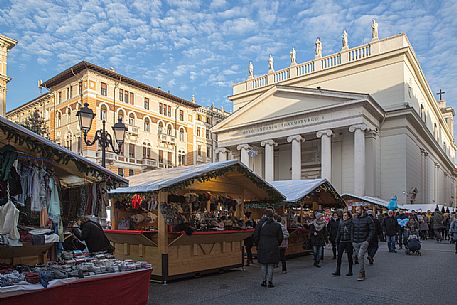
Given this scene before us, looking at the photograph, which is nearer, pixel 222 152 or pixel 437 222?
pixel 437 222

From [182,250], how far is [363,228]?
4694 mm

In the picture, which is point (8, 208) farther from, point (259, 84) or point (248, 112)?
point (259, 84)

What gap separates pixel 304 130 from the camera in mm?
35562

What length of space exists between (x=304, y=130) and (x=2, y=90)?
29.2 meters

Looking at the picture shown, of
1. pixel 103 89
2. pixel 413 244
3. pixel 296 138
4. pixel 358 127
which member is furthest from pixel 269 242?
pixel 103 89

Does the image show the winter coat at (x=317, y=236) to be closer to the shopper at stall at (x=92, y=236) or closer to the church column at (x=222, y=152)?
the shopper at stall at (x=92, y=236)

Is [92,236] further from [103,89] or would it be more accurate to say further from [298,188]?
[103,89]

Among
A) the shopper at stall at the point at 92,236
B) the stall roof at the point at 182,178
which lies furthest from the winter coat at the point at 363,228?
the shopper at stall at the point at 92,236

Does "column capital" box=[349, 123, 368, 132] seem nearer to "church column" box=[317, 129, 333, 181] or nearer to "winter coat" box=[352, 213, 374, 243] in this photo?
"church column" box=[317, 129, 333, 181]

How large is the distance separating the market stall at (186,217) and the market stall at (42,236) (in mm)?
2033

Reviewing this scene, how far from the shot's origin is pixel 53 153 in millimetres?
7391

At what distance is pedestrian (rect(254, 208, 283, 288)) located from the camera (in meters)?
9.45

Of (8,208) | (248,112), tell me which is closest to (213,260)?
(8,208)

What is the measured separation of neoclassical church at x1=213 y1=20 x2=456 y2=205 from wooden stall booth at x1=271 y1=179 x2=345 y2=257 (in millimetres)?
13678
